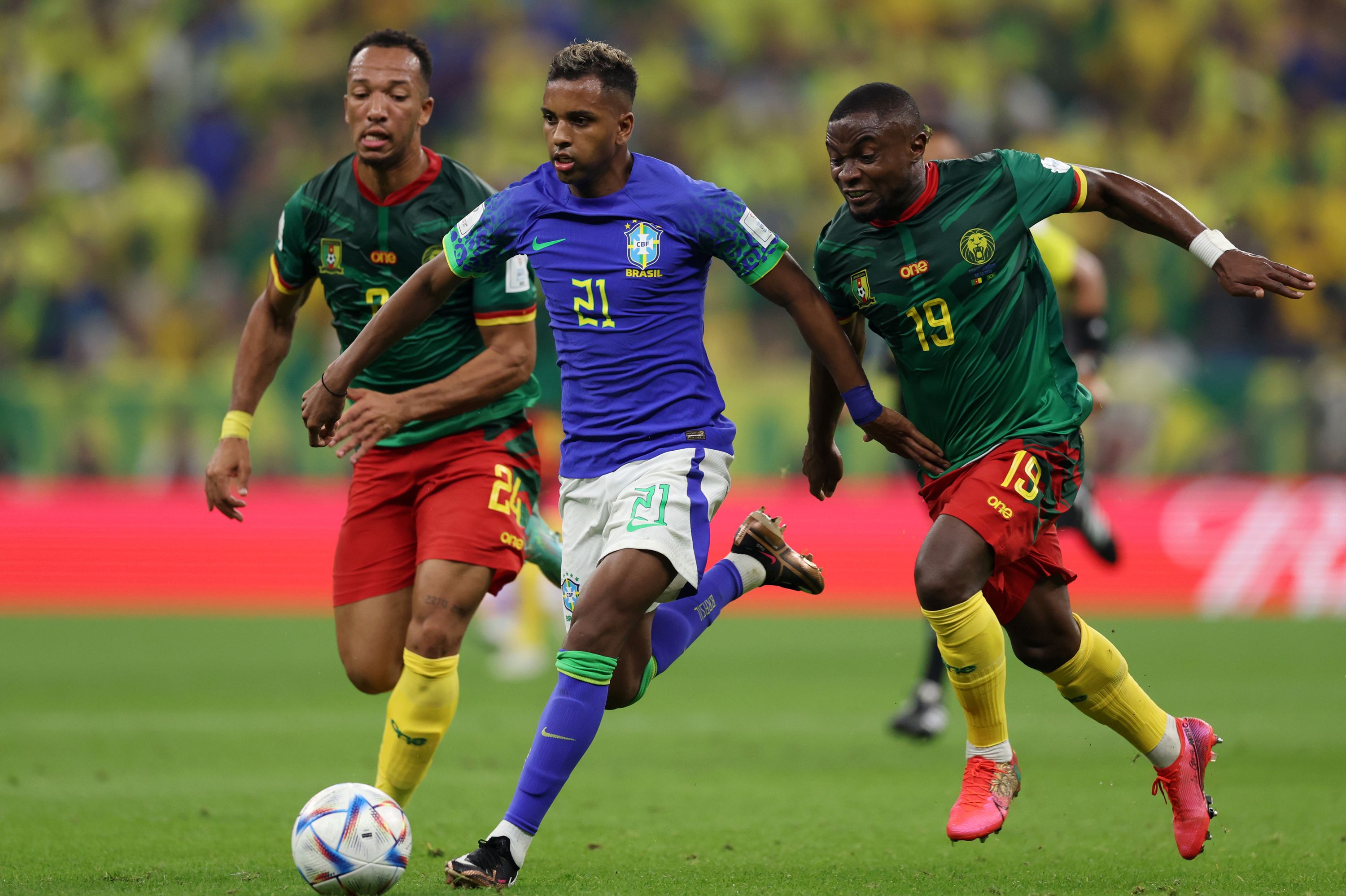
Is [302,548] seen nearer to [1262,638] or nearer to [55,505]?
[55,505]

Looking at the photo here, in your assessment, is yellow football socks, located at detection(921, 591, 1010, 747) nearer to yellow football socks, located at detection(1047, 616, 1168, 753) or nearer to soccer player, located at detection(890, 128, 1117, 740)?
yellow football socks, located at detection(1047, 616, 1168, 753)

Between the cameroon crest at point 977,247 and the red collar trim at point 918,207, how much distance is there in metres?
0.16

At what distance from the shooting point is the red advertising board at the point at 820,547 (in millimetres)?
12891

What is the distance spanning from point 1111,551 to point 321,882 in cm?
470

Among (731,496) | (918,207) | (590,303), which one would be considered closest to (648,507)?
(590,303)

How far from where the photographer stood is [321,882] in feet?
14.0

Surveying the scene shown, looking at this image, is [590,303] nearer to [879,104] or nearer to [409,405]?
[409,405]

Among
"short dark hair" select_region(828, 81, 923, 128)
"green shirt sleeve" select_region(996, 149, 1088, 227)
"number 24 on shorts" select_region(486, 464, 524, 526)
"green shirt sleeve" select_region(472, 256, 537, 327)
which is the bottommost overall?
"number 24 on shorts" select_region(486, 464, 524, 526)

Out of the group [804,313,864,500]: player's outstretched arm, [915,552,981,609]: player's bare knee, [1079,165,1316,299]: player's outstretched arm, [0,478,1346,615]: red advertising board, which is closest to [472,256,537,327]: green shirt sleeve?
[804,313,864,500]: player's outstretched arm

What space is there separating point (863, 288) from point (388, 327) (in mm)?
1506

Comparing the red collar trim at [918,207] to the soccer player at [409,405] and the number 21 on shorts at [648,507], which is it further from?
the soccer player at [409,405]

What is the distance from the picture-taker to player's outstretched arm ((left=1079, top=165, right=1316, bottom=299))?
4.52 metres

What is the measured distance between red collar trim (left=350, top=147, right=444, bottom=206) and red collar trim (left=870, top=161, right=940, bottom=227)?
66.2 inches

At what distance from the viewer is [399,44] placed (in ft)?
18.1
